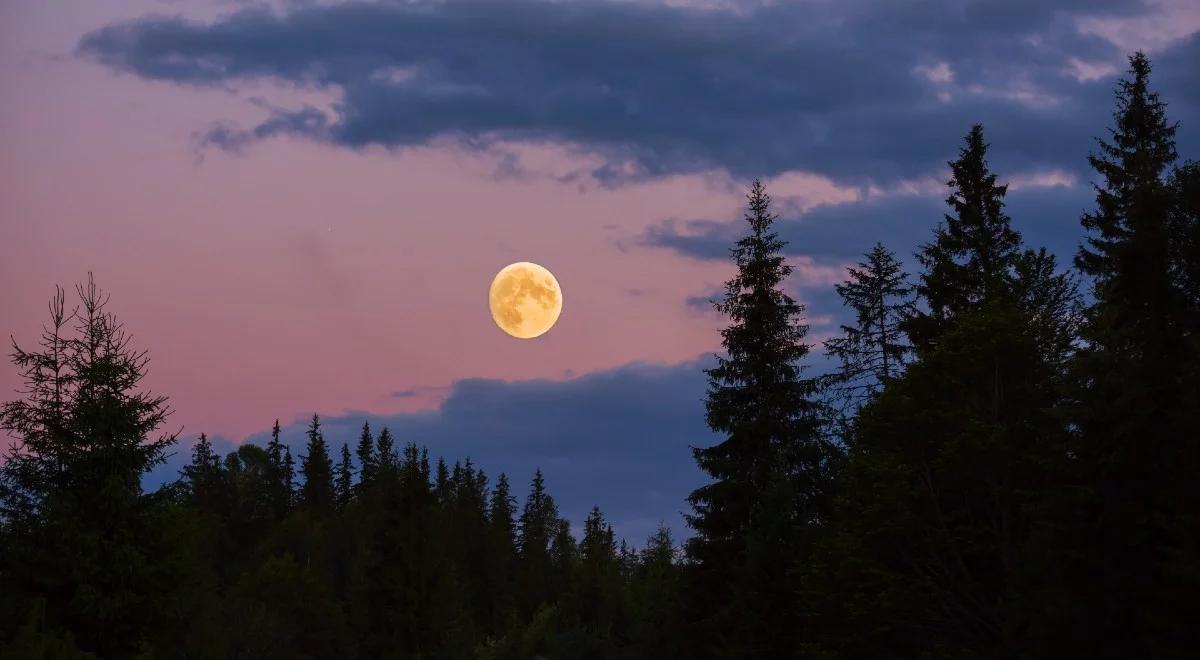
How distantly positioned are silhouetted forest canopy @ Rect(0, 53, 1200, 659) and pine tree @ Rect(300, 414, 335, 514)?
98.6 meters

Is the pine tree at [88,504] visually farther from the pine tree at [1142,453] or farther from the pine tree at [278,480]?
the pine tree at [278,480]

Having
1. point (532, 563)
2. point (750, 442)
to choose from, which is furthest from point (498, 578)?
point (750, 442)

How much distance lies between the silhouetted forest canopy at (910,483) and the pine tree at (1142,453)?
0.06 meters

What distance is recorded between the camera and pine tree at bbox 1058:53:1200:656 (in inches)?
994

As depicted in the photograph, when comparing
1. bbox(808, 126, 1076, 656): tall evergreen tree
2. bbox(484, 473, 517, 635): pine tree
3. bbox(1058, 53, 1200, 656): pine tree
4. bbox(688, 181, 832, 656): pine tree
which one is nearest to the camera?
bbox(1058, 53, 1200, 656): pine tree

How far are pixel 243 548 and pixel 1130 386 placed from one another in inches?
5342

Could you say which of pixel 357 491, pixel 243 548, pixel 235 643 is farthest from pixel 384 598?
pixel 357 491

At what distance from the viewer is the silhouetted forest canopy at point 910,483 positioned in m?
26.6

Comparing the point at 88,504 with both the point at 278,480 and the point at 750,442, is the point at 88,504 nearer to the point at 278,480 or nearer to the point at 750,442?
the point at 750,442

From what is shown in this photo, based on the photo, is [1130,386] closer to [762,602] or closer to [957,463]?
[957,463]

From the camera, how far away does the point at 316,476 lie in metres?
173

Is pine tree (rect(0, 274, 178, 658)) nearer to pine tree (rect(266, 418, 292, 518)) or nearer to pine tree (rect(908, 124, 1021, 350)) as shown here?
pine tree (rect(908, 124, 1021, 350))

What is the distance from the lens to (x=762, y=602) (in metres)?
46.9

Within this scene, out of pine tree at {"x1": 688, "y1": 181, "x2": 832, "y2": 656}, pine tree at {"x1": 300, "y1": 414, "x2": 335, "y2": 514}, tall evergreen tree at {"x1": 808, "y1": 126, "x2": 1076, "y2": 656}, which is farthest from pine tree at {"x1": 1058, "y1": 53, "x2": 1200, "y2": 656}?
pine tree at {"x1": 300, "y1": 414, "x2": 335, "y2": 514}
